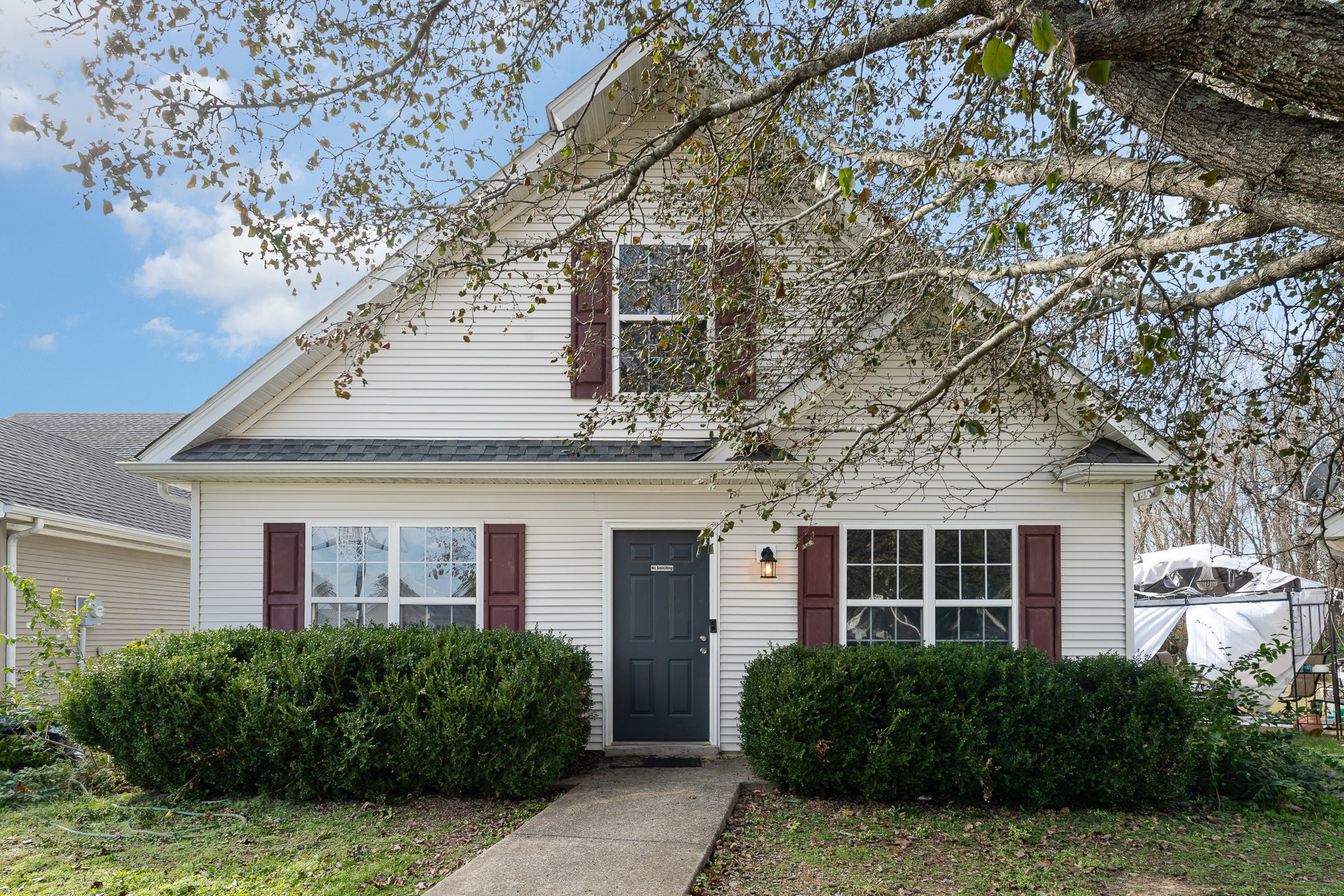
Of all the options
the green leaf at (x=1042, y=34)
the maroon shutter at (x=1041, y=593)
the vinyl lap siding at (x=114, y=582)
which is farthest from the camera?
the vinyl lap siding at (x=114, y=582)

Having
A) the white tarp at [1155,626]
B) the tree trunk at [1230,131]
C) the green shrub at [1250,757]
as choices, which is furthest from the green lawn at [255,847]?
the white tarp at [1155,626]

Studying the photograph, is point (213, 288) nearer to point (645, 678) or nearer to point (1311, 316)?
point (645, 678)

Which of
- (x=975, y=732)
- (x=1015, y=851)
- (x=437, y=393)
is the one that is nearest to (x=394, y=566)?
(x=437, y=393)

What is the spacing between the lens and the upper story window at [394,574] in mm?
7988

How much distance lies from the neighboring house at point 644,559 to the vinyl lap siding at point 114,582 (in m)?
4.41

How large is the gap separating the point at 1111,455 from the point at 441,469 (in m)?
6.16

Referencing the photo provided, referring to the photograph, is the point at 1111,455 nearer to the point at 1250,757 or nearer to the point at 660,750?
the point at 1250,757

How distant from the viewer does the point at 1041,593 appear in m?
7.84

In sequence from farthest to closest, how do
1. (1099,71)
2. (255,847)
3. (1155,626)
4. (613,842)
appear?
(1155,626) → (255,847) → (613,842) → (1099,71)

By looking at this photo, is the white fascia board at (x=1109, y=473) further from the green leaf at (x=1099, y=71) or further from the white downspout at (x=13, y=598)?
the white downspout at (x=13, y=598)

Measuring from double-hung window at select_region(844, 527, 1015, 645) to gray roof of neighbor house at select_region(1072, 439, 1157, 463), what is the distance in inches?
38.3

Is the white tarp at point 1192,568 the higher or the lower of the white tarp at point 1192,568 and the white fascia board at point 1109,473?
the lower

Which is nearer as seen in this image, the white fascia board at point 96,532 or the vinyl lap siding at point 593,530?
the vinyl lap siding at point 593,530

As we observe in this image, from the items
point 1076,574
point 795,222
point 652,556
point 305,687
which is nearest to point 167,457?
point 305,687
